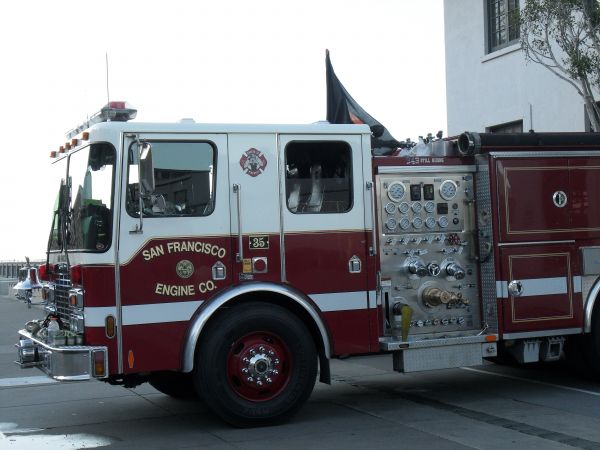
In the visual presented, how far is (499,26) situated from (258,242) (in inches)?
474

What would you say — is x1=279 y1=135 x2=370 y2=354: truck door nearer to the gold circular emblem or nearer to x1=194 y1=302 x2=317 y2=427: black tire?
x1=194 y1=302 x2=317 y2=427: black tire

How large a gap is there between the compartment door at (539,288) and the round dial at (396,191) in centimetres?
120

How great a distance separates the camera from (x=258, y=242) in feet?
25.7

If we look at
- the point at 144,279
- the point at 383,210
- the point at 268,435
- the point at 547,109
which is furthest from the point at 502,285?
the point at 547,109

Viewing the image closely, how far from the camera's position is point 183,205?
7656mm

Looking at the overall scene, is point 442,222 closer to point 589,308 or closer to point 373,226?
point 373,226

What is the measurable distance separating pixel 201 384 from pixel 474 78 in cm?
1300

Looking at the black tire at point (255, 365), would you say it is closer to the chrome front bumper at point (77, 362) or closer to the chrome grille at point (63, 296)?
the chrome front bumper at point (77, 362)

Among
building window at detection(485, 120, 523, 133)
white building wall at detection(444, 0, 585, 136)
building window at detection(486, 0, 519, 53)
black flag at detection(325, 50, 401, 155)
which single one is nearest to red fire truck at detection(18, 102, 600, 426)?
black flag at detection(325, 50, 401, 155)

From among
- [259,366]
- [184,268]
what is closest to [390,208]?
[259,366]

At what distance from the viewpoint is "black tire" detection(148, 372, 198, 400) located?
9.06 metres

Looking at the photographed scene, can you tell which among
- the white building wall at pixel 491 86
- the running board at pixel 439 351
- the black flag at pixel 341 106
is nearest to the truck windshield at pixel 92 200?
the running board at pixel 439 351

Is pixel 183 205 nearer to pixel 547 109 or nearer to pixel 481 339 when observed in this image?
pixel 481 339

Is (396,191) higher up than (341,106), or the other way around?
(341,106)
